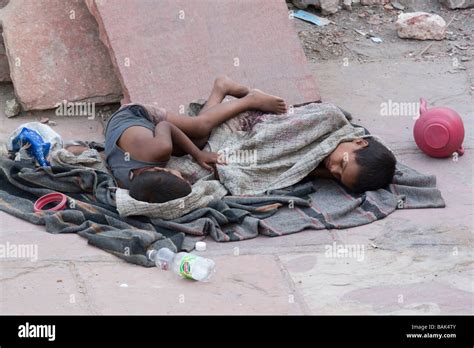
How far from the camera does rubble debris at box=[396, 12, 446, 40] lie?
7.00 metres

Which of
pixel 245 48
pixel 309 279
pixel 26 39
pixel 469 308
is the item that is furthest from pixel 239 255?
pixel 26 39

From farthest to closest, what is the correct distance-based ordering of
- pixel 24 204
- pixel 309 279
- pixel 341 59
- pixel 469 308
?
pixel 341 59 < pixel 24 204 < pixel 309 279 < pixel 469 308

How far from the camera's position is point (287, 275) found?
4.15m

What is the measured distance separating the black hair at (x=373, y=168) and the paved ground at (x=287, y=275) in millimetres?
207

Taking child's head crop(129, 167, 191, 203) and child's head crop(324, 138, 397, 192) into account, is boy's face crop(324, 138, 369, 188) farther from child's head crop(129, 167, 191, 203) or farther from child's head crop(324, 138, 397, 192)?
child's head crop(129, 167, 191, 203)

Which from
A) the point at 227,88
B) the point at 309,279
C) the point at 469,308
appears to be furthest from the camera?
the point at 227,88

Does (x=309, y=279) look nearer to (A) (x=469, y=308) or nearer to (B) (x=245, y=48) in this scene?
(A) (x=469, y=308)

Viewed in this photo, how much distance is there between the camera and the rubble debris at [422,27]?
276 inches

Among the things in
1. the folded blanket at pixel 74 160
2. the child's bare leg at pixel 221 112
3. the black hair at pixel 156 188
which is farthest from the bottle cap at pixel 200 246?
the child's bare leg at pixel 221 112

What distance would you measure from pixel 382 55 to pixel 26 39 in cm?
244

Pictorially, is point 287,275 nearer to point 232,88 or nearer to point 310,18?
point 232,88

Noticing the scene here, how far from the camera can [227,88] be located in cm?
538

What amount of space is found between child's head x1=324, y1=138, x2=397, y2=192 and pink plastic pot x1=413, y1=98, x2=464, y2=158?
448mm

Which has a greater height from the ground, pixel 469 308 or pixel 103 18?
pixel 103 18
